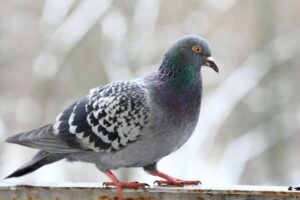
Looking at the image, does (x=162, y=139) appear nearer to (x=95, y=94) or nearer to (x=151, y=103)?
(x=151, y=103)

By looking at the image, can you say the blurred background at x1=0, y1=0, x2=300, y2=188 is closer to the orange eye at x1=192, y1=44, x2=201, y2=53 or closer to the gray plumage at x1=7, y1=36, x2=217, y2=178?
the gray plumage at x1=7, y1=36, x2=217, y2=178

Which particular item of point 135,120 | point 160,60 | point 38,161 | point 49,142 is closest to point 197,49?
point 135,120

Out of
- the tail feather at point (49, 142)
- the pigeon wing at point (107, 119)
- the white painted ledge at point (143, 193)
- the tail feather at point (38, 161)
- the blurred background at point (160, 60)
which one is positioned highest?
the blurred background at point (160, 60)

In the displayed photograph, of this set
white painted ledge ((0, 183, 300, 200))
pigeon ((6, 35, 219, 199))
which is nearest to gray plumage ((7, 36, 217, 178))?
pigeon ((6, 35, 219, 199))

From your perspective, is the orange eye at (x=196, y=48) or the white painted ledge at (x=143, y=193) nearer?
the white painted ledge at (x=143, y=193)

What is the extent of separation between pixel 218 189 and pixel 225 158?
4.63 metres

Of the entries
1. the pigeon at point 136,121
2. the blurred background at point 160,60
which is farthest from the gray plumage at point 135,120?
the blurred background at point 160,60

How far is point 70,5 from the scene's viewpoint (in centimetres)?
734

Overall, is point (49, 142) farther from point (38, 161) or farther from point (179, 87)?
point (179, 87)

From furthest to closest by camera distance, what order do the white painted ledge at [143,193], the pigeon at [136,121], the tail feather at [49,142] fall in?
the tail feather at [49,142] → the pigeon at [136,121] → the white painted ledge at [143,193]

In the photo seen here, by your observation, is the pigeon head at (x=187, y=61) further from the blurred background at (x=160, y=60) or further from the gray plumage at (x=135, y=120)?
the blurred background at (x=160, y=60)

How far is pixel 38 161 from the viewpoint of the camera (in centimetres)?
352

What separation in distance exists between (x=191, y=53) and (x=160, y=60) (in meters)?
3.75

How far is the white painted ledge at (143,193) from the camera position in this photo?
8.37 feet
